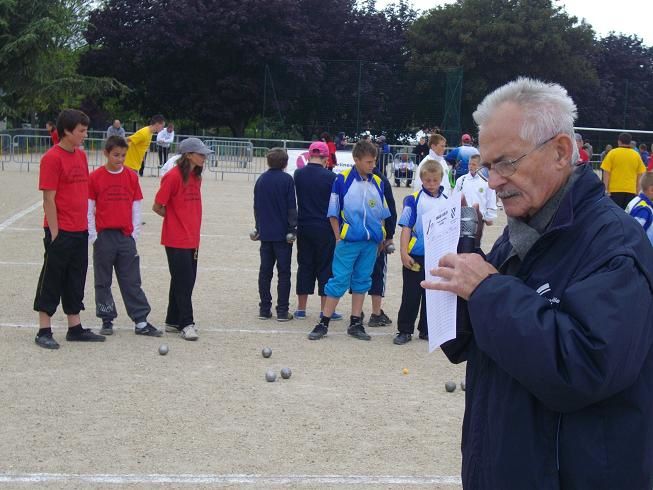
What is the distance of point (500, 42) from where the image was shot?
5550 centimetres

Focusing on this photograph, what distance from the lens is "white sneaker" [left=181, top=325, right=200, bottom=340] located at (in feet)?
28.2

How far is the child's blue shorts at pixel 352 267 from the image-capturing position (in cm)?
897

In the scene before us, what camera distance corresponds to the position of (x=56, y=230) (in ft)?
26.0

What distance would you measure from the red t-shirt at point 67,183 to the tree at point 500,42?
Result: 47.6 meters

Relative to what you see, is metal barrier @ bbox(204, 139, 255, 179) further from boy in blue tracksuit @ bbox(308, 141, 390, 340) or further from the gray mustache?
the gray mustache

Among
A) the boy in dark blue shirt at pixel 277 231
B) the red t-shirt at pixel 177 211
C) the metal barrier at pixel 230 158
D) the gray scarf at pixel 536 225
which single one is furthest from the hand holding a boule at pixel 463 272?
the metal barrier at pixel 230 158

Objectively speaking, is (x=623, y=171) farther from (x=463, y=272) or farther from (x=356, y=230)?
(x=463, y=272)

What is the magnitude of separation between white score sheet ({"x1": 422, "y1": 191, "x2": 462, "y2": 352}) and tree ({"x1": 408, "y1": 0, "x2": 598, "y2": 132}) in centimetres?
5244

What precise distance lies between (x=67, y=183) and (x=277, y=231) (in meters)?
2.55

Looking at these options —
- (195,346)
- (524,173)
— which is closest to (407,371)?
(195,346)

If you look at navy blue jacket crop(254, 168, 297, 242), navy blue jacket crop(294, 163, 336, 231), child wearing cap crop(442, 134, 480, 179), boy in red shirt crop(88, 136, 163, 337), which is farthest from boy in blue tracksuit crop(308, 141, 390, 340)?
child wearing cap crop(442, 134, 480, 179)

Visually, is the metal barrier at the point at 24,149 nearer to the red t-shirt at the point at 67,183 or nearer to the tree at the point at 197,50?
the tree at the point at 197,50

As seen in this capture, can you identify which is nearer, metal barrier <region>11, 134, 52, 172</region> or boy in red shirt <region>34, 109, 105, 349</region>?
boy in red shirt <region>34, 109, 105, 349</region>

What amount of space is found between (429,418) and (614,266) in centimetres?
439
